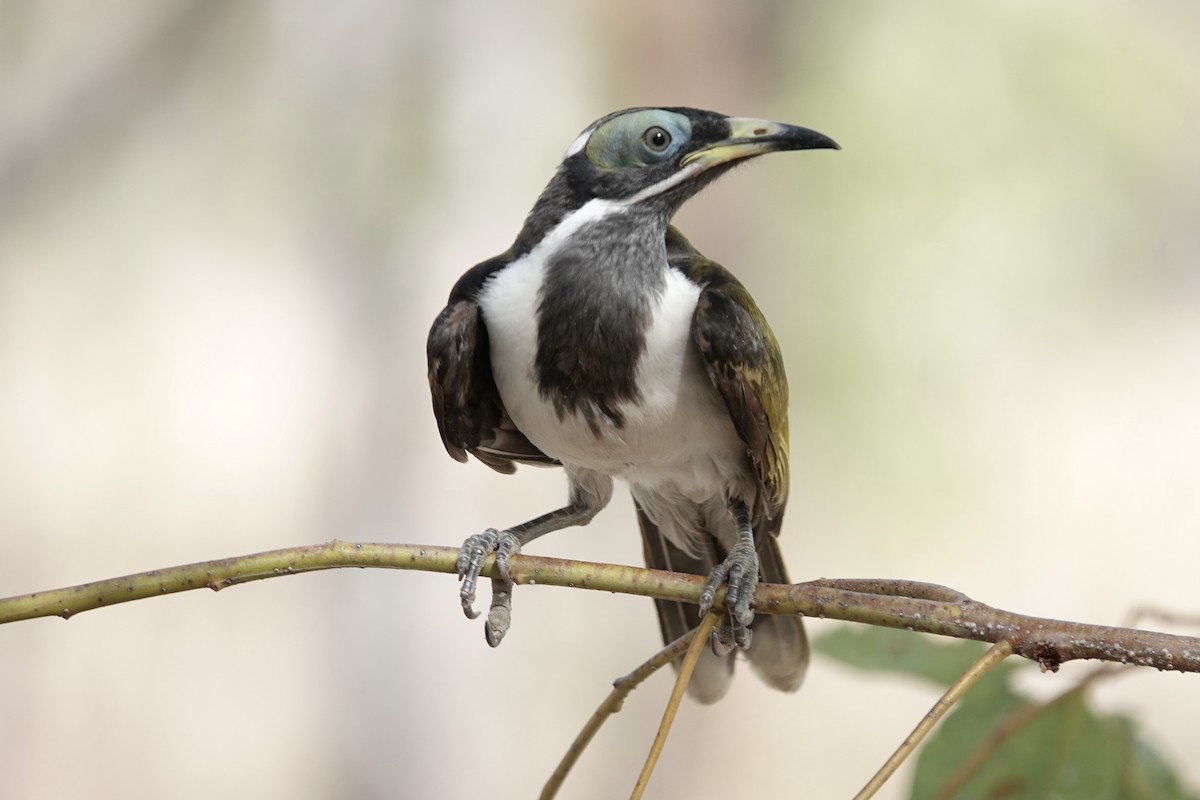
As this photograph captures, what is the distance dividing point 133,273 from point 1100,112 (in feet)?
13.8

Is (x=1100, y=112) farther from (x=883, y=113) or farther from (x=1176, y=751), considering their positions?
(x=1176, y=751)

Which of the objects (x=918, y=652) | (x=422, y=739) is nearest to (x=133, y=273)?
(x=422, y=739)

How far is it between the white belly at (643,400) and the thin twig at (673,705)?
0.54 meters

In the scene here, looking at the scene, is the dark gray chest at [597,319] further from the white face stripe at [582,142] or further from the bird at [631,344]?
the white face stripe at [582,142]

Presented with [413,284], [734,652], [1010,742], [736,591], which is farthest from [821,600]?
[413,284]

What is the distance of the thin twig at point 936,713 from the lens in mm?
1104

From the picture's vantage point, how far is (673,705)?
3.89 feet

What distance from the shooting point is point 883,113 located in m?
5.23

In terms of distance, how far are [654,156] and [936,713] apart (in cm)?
101

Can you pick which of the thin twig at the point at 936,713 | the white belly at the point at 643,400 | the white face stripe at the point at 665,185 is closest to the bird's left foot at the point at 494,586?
the white belly at the point at 643,400

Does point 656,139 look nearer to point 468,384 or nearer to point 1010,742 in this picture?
point 468,384

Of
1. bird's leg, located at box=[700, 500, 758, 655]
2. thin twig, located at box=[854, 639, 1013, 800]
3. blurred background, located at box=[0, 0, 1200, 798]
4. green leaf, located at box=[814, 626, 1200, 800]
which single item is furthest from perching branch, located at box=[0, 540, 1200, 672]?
blurred background, located at box=[0, 0, 1200, 798]

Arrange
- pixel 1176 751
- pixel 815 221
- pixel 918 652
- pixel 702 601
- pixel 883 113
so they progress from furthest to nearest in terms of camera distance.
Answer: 1. pixel 815 221
2. pixel 883 113
3. pixel 1176 751
4. pixel 918 652
5. pixel 702 601

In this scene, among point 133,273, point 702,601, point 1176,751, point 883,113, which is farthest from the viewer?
point 883,113
